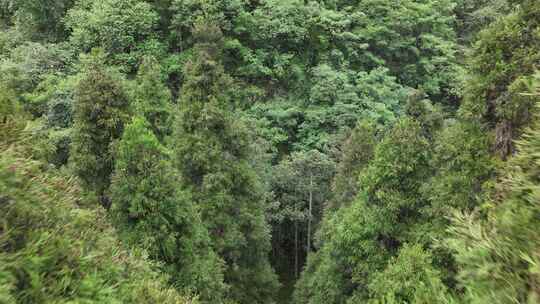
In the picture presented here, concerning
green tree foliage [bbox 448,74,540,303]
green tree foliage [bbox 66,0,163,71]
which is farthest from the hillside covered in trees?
green tree foliage [bbox 66,0,163,71]

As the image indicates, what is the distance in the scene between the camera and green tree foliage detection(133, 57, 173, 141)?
39.3ft

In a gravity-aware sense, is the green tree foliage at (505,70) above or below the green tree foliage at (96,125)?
above

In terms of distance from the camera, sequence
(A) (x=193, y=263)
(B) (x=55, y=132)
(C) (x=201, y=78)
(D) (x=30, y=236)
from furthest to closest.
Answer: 1. (B) (x=55, y=132)
2. (C) (x=201, y=78)
3. (A) (x=193, y=263)
4. (D) (x=30, y=236)

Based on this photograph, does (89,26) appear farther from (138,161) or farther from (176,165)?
(138,161)

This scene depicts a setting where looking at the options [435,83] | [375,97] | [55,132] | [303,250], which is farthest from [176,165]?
[435,83]

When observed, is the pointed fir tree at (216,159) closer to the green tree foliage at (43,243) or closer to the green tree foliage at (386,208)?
the green tree foliage at (386,208)

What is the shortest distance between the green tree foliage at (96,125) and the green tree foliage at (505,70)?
8.08m

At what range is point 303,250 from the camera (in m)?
22.6

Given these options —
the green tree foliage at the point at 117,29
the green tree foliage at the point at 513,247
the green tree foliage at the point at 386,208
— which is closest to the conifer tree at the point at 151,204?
the green tree foliage at the point at 386,208

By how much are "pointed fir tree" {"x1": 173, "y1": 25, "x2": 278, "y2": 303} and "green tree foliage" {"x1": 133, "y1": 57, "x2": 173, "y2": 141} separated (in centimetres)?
108

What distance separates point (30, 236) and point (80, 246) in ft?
1.56

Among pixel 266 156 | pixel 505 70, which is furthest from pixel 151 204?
pixel 266 156

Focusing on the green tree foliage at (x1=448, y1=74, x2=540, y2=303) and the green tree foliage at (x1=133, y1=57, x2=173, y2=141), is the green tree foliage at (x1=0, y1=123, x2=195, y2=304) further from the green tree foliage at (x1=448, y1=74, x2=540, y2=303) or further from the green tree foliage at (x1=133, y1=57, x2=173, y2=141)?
the green tree foliage at (x1=133, y1=57, x2=173, y2=141)

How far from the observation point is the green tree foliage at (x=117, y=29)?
2036 cm
